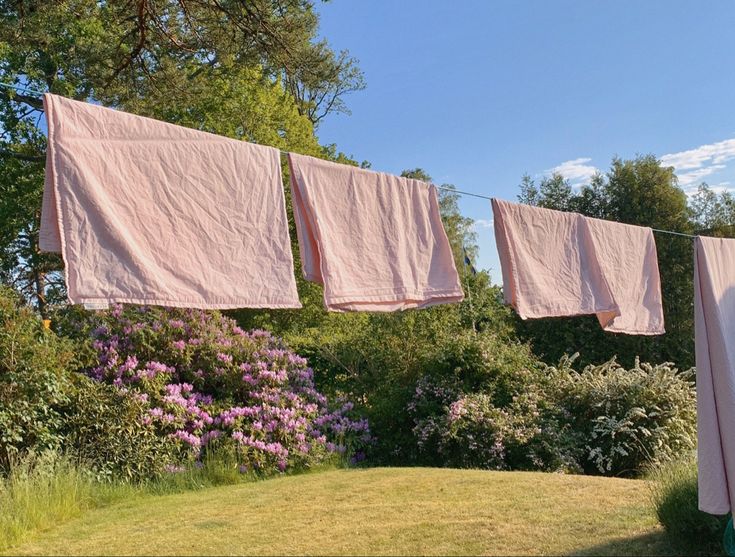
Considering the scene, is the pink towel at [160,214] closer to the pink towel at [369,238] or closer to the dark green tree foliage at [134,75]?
the pink towel at [369,238]

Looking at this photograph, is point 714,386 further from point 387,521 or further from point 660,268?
point 660,268

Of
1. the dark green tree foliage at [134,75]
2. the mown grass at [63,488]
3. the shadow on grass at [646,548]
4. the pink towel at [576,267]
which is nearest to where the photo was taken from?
the shadow on grass at [646,548]

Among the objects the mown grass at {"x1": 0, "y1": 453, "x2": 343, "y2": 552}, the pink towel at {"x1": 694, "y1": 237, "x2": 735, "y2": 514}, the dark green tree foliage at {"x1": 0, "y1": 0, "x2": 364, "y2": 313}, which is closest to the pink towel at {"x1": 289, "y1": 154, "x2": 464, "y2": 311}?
the pink towel at {"x1": 694, "y1": 237, "x2": 735, "y2": 514}

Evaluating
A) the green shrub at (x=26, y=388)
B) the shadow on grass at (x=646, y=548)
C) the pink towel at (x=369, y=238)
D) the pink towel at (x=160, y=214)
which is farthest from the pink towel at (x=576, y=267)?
the green shrub at (x=26, y=388)

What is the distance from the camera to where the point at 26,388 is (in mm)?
5676

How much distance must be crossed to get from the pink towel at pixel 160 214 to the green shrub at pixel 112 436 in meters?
3.42

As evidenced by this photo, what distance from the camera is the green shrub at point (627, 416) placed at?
24.0ft

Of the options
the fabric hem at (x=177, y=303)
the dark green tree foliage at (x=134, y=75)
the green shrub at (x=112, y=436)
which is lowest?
the green shrub at (x=112, y=436)

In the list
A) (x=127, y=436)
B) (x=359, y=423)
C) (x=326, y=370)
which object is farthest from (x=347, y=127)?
(x=127, y=436)

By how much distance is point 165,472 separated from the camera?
609cm

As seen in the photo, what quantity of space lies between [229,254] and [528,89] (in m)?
7.68

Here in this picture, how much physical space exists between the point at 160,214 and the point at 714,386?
2968 mm

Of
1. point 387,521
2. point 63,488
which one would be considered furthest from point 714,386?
point 63,488

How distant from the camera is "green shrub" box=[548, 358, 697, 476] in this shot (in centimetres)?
730
